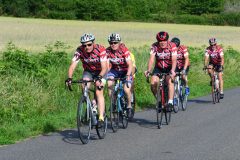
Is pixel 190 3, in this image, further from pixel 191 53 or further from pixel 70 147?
pixel 70 147

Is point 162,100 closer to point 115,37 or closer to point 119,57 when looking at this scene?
point 119,57

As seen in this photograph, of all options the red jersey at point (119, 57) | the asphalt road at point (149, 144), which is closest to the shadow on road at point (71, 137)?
the asphalt road at point (149, 144)

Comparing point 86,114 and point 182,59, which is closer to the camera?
point 86,114

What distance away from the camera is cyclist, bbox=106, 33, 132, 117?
12297 mm

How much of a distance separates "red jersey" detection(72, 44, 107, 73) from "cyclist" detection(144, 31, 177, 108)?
2181 millimetres

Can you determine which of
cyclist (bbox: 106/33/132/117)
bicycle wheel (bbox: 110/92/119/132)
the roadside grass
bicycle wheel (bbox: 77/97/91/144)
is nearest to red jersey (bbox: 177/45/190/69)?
the roadside grass

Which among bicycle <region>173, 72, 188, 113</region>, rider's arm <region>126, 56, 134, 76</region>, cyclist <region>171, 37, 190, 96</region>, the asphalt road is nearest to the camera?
the asphalt road

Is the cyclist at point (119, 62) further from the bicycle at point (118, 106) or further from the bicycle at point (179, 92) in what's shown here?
the bicycle at point (179, 92)

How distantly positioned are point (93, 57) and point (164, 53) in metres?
2.90

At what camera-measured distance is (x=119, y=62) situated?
41.8 feet

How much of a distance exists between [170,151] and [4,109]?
13.9 ft

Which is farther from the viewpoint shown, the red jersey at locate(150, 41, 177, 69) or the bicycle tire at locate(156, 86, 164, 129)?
the red jersey at locate(150, 41, 177, 69)

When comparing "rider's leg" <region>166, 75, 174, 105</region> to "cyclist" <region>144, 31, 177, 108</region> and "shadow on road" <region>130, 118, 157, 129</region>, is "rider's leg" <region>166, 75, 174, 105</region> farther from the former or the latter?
"shadow on road" <region>130, 118, 157, 129</region>

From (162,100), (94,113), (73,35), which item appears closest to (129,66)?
(162,100)
